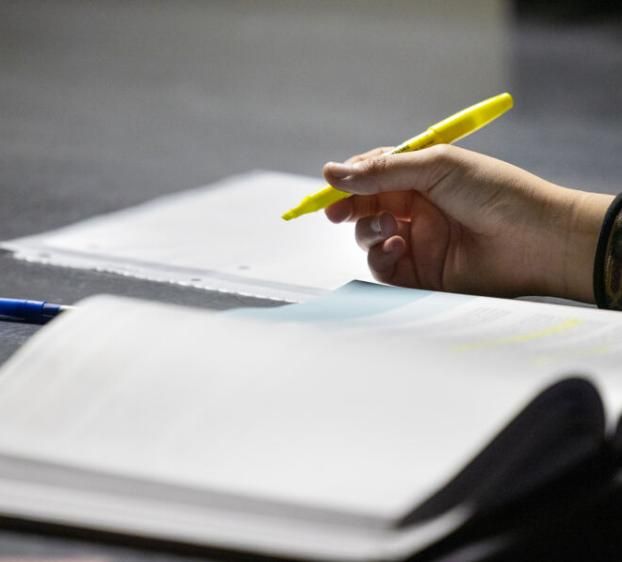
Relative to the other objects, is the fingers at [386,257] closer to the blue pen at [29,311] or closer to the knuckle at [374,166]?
the knuckle at [374,166]

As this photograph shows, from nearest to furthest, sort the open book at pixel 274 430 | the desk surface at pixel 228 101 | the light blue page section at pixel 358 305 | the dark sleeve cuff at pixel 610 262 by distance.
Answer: the open book at pixel 274 430
the light blue page section at pixel 358 305
the dark sleeve cuff at pixel 610 262
the desk surface at pixel 228 101

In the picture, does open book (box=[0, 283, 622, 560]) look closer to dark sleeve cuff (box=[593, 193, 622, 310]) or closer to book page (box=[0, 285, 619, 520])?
book page (box=[0, 285, 619, 520])

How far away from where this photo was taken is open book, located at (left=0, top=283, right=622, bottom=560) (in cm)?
50

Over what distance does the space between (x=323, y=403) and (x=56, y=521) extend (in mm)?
118

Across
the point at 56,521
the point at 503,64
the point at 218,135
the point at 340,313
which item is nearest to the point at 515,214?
the point at 340,313

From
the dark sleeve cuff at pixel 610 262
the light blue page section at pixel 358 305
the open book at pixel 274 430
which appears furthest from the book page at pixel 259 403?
the dark sleeve cuff at pixel 610 262

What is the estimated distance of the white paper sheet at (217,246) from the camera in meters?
1.00

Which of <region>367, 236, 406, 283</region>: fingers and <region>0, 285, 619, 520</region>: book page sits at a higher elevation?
<region>0, 285, 619, 520</region>: book page

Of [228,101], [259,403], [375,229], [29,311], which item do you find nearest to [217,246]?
[375,229]

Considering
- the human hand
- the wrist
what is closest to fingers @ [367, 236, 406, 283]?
the human hand

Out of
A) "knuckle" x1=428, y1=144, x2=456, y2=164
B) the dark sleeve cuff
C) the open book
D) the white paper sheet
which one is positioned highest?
"knuckle" x1=428, y1=144, x2=456, y2=164

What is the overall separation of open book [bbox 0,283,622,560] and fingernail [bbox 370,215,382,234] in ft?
1.27

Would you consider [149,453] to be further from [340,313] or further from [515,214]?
[515,214]

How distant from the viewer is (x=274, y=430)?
1.79ft
